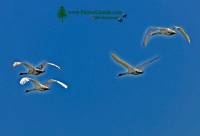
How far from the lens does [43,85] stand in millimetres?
100438

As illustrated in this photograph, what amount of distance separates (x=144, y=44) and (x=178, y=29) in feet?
3.84

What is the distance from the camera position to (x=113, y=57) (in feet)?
328

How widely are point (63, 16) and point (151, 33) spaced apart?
9.24 feet

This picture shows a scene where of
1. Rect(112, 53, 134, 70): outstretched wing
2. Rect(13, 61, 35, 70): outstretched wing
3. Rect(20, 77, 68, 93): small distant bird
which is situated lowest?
Rect(20, 77, 68, 93): small distant bird

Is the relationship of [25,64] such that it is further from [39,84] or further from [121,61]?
[121,61]

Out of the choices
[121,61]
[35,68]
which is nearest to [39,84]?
[35,68]

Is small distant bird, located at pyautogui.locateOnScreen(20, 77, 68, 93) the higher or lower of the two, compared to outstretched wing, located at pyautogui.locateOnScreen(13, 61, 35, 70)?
lower

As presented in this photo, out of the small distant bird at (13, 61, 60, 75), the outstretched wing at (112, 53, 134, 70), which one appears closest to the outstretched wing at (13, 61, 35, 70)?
the small distant bird at (13, 61, 60, 75)

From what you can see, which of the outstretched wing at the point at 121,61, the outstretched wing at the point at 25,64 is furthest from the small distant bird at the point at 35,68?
the outstretched wing at the point at 121,61

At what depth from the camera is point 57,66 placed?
10019 cm

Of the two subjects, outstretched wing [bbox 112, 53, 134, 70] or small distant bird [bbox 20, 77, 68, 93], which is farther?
small distant bird [bbox 20, 77, 68, 93]

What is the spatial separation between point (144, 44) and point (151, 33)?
512 millimetres

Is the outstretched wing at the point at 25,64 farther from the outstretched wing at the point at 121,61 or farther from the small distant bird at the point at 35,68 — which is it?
the outstretched wing at the point at 121,61

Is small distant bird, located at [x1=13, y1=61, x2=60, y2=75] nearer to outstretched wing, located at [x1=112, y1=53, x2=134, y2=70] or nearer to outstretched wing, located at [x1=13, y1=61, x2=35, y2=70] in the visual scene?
outstretched wing, located at [x1=13, y1=61, x2=35, y2=70]
